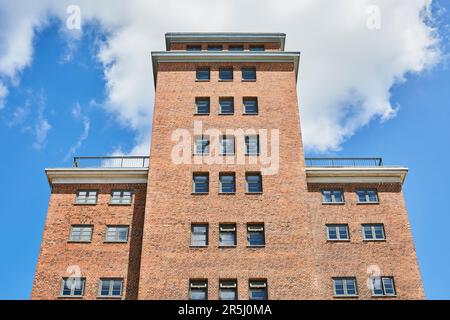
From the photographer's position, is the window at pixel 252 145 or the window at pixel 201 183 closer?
the window at pixel 201 183

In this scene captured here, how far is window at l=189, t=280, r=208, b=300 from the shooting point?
1350 inches

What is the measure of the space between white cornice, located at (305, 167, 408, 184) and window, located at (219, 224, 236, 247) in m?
7.97

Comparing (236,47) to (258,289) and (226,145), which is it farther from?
(258,289)

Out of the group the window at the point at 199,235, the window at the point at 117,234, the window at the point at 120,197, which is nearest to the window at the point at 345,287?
the window at the point at 199,235

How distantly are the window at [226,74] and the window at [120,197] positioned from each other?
41.7ft

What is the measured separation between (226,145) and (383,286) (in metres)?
15.2

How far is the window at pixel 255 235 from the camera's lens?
36272mm

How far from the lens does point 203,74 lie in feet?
148

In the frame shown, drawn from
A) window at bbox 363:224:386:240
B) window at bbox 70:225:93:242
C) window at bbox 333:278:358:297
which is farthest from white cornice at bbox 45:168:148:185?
window at bbox 363:224:386:240

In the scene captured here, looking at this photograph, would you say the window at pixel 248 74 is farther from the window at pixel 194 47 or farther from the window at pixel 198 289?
the window at pixel 198 289

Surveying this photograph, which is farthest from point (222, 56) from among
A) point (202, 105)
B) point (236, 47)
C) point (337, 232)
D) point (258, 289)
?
point (258, 289)

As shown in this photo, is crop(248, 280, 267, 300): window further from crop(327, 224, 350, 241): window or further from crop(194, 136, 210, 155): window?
crop(194, 136, 210, 155): window

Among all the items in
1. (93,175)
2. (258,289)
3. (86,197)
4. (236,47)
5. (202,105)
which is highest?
(236,47)
